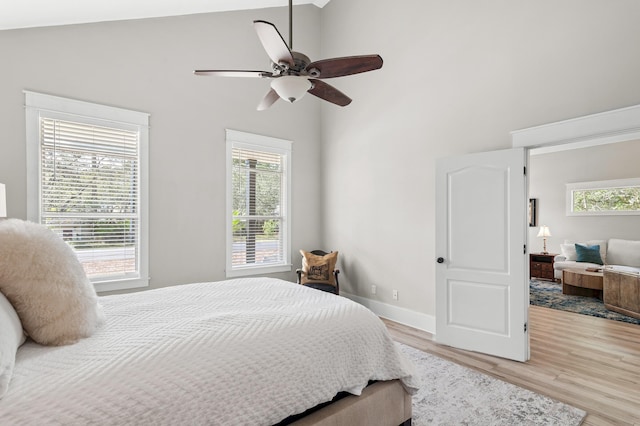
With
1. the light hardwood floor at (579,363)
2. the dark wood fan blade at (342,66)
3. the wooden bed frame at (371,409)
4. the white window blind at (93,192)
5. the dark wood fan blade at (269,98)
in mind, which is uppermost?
the dark wood fan blade at (342,66)

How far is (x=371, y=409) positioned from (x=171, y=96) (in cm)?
358

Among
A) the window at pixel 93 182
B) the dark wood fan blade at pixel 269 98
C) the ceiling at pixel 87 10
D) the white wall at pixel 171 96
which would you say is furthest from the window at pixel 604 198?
the window at pixel 93 182

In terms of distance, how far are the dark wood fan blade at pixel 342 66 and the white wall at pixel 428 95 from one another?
1776mm

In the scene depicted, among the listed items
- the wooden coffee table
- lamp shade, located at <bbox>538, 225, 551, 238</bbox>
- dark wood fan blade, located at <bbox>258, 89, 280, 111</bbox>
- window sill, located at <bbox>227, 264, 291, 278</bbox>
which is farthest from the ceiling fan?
lamp shade, located at <bbox>538, 225, 551, 238</bbox>

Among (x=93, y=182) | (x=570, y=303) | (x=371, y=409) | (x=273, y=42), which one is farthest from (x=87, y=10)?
(x=570, y=303)

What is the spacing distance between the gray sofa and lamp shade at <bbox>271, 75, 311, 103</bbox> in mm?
6088

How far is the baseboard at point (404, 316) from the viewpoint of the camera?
12.3ft

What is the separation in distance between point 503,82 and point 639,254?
5107 mm

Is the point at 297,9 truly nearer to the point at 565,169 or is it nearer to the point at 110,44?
the point at 110,44

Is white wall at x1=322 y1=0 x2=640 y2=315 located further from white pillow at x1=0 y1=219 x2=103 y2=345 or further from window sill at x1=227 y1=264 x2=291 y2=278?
white pillow at x1=0 y1=219 x2=103 y2=345

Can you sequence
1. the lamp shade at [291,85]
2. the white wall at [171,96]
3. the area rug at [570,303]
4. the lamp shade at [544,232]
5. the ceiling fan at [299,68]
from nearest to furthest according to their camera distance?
the ceiling fan at [299,68], the lamp shade at [291,85], the white wall at [171,96], the area rug at [570,303], the lamp shade at [544,232]

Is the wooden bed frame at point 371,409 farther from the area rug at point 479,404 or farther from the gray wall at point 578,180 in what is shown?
the gray wall at point 578,180

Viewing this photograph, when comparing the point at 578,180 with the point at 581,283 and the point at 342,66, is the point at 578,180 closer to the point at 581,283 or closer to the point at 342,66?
the point at 581,283

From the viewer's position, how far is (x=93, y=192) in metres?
3.28
